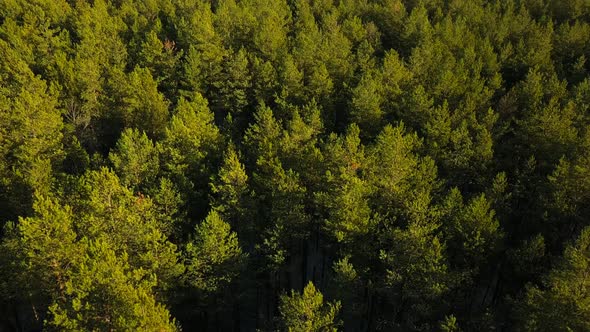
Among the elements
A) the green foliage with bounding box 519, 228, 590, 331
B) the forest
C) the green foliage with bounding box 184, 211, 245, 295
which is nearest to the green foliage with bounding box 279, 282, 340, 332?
the forest

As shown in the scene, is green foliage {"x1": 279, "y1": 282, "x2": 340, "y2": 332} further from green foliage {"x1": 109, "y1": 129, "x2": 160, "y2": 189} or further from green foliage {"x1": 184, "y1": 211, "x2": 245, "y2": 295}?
green foliage {"x1": 109, "y1": 129, "x2": 160, "y2": 189}

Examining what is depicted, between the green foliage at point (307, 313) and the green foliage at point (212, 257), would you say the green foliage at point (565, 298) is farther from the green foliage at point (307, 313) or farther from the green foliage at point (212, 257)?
the green foliage at point (212, 257)

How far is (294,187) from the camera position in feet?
128

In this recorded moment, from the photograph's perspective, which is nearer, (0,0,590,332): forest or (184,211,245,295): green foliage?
(0,0,590,332): forest

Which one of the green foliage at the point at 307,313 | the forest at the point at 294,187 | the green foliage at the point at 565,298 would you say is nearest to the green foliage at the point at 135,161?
the forest at the point at 294,187

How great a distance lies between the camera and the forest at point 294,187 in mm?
31016

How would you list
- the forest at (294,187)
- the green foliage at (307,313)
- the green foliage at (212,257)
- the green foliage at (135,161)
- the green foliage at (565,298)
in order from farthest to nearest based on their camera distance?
1. the green foliage at (135,161)
2. the green foliage at (212,257)
3. the forest at (294,187)
4. the green foliage at (565,298)
5. the green foliage at (307,313)

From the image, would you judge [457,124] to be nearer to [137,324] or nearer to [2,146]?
[137,324]

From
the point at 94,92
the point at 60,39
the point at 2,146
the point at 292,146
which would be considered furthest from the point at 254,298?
the point at 60,39

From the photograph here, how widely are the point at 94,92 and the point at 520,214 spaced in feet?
163

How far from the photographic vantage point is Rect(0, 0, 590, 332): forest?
31016 millimetres

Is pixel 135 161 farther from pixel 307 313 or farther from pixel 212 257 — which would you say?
pixel 307 313

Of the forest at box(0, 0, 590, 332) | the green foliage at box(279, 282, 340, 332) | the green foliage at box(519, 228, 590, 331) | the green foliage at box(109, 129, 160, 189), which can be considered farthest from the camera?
the green foliage at box(109, 129, 160, 189)

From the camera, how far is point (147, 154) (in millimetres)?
41906
